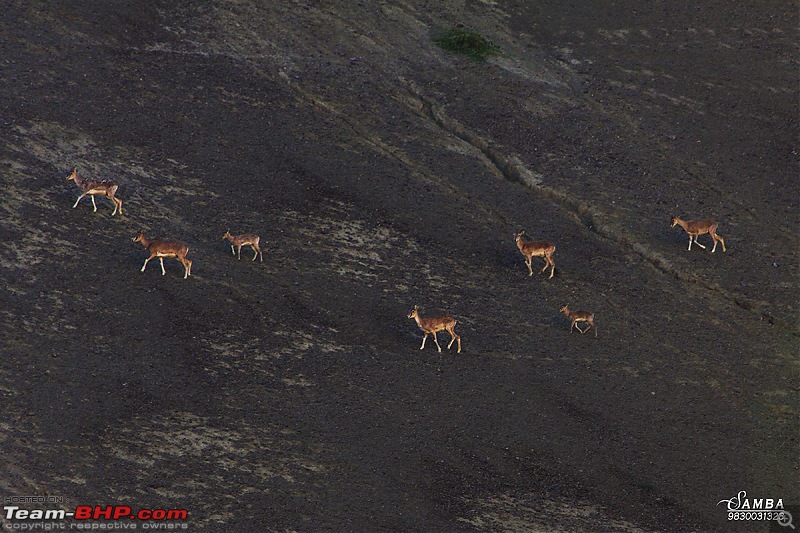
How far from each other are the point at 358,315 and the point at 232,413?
4.92 meters

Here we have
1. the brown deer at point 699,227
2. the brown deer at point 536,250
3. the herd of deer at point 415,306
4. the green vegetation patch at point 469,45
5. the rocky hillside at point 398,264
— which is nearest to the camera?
the rocky hillside at point 398,264

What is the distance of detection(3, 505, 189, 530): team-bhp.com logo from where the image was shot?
79.6 ft

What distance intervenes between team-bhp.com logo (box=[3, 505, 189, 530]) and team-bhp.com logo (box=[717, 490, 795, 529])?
11764mm

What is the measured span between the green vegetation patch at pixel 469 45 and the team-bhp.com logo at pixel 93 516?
22.7 metres

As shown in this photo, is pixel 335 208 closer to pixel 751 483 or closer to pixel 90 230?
pixel 90 230

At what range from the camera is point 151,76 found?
3966 cm

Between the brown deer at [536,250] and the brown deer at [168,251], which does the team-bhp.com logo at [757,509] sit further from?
the brown deer at [168,251]

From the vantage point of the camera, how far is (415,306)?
104ft

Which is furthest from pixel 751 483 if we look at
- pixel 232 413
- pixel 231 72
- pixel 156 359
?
pixel 231 72

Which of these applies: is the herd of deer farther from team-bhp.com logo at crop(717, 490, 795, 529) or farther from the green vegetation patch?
the green vegetation patch

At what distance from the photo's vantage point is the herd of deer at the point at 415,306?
30281 millimetres

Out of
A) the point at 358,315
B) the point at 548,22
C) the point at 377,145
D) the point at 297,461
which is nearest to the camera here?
the point at 297,461

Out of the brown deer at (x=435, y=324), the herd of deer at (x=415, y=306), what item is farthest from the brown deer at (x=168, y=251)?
the brown deer at (x=435, y=324)

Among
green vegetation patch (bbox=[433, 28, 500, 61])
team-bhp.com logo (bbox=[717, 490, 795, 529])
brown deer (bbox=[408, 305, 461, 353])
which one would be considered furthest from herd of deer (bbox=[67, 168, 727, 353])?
green vegetation patch (bbox=[433, 28, 500, 61])
